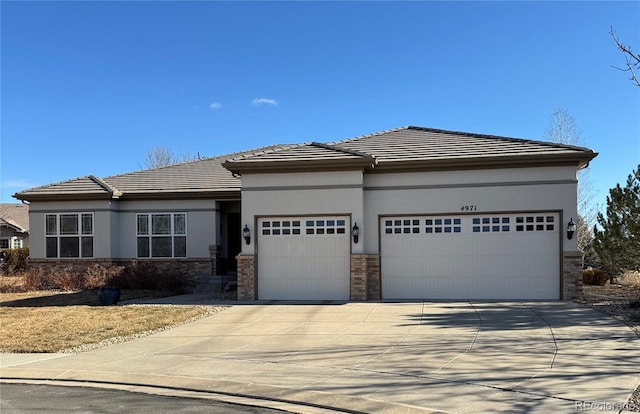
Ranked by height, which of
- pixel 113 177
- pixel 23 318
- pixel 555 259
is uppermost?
pixel 113 177

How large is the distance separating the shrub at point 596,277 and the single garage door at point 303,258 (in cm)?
1212

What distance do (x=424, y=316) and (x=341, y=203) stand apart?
4.77m

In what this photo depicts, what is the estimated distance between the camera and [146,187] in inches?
853

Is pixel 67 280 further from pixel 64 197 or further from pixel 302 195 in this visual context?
pixel 302 195

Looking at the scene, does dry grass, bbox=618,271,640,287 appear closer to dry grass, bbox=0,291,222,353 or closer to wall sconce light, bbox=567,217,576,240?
wall sconce light, bbox=567,217,576,240

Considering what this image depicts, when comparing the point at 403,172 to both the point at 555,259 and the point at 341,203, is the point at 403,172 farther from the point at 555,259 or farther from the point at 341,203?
the point at 555,259

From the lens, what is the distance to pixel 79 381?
7.99 metres

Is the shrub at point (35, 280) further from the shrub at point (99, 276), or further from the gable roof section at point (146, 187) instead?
the gable roof section at point (146, 187)

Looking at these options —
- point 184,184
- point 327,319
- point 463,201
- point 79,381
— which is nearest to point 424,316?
point 327,319

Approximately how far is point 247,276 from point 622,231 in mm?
12105

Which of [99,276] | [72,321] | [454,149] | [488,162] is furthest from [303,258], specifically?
[99,276]

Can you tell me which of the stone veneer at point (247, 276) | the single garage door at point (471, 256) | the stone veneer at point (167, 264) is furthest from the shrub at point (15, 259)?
the single garage door at point (471, 256)

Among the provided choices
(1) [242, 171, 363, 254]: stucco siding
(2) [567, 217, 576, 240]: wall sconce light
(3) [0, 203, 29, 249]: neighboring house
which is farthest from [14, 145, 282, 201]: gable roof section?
(3) [0, 203, 29, 249]: neighboring house

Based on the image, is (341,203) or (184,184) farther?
(184,184)
